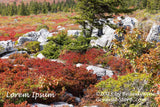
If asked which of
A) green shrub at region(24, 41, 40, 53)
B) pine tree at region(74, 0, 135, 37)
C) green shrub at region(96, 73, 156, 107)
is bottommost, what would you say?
green shrub at region(24, 41, 40, 53)

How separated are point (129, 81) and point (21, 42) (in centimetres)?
1193

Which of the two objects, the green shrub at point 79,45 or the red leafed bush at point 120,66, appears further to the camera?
the green shrub at point 79,45

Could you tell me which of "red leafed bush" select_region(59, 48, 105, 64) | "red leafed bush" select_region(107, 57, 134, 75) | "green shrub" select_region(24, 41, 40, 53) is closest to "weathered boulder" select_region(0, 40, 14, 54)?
"green shrub" select_region(24, 41, 40, 53)

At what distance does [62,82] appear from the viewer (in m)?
5.57

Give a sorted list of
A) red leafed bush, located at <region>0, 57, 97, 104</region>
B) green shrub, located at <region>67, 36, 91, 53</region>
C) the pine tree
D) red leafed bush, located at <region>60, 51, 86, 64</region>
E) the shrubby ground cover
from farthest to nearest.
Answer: green shrub, located at <region>67, 36, 91, 53</region> < the pine tree < red leafed bush, located at <region>60, 51, 86, 64</region> < red leafed bush, located at <region>0, 57, 97, 104</region> < the shrubby ground cover

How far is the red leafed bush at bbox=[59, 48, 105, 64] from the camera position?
9.40m

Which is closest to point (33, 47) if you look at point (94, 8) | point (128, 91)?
point (94, 8)

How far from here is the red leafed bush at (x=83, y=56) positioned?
9398mm

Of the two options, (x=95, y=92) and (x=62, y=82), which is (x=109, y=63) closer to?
(x=95, y=92)

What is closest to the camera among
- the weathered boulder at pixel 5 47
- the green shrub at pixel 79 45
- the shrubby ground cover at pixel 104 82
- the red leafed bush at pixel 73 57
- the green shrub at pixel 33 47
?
the shrubby ground cover at pixel 104 82

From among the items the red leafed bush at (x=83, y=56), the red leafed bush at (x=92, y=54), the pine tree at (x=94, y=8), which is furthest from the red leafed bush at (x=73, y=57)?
the pine tree at (x=94, y=8)

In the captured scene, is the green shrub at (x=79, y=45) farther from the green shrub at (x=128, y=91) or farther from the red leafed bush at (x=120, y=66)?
the green shrub at (x=128, y=91)

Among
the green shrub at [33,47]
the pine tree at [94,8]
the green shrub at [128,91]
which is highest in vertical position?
the pine tree at [94,8]

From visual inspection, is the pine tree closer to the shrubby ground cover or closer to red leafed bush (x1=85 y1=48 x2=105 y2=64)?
red leafed bush (x1=85 y1=48 x2=105 y2=64)
